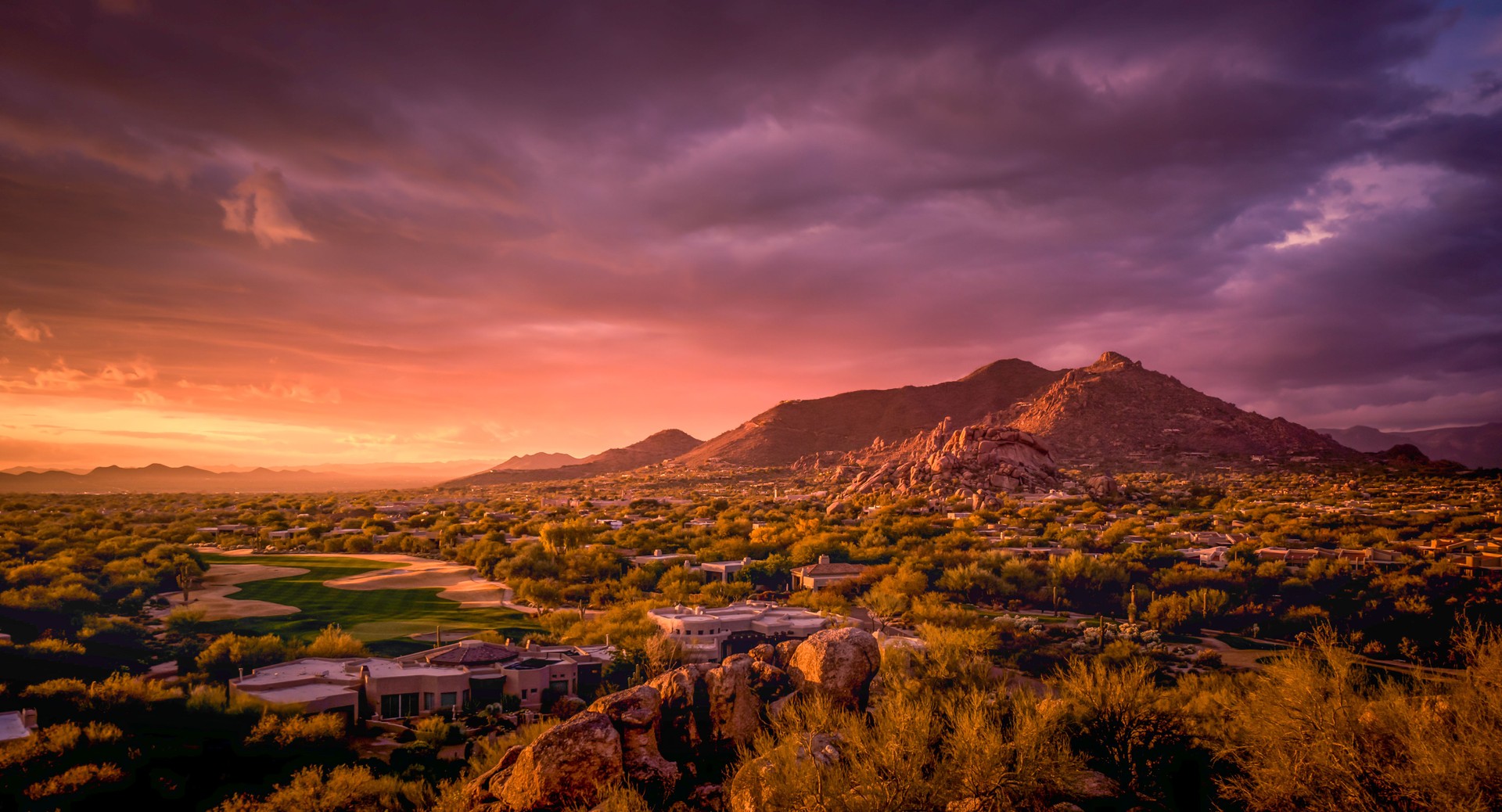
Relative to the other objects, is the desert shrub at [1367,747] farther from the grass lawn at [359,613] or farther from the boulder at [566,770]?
the grass lawn at [359,613]

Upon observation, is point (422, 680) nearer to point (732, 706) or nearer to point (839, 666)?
point (732, 706)

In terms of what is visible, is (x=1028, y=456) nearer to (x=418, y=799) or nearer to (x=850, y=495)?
(x=850, y=495)

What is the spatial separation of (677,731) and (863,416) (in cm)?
16664

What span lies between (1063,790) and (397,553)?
48462 mm

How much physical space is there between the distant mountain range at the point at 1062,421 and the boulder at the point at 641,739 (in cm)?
8927

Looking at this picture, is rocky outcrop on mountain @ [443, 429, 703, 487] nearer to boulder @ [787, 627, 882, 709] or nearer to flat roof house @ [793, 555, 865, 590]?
flat roof house @ [793, 555, 865, 590]

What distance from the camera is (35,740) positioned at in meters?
14.3

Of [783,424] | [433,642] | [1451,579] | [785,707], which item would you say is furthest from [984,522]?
[783,424]

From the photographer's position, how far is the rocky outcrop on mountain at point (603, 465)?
16675cm

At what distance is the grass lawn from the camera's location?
27.1m

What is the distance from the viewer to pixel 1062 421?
11300cm

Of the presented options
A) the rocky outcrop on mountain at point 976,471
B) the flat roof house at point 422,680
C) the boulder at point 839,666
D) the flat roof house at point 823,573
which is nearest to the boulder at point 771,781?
the boulder at point 839,666

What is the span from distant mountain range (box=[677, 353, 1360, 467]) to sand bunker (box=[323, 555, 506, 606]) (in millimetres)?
74734

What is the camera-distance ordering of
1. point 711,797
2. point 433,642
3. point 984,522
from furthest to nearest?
point 984,522, point 433,642, point 711,797
